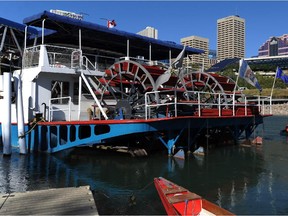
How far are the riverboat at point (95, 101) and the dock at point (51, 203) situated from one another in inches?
217

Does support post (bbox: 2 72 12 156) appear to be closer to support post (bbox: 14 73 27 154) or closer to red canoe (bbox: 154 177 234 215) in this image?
support post (bbox: 14 73 27 154)

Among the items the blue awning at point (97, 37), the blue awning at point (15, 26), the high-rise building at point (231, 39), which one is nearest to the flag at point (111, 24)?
the blue awning at point (97, 37)

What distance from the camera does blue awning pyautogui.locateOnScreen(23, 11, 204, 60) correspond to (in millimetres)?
Answer: 16438

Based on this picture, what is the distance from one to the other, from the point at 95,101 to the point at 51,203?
9346 mm

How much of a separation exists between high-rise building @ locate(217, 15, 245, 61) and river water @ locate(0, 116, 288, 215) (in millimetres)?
92236

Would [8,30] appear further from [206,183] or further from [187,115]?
[206,183]

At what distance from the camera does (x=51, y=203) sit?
21.6 feet

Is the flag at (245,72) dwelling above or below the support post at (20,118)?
above

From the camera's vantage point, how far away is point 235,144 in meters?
18.5

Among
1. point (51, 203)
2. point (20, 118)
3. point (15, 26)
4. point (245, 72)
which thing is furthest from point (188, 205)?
point (15, 26)

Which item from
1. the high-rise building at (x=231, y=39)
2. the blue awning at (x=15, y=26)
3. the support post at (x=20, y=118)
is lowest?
the support post at (x=20, y=118)

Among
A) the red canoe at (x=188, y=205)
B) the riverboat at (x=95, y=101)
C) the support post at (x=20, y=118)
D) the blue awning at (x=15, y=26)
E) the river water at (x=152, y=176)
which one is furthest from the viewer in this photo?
the blue awning at (x=15, y=26)

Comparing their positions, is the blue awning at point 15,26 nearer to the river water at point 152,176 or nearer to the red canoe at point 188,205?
the river water at point 152,176

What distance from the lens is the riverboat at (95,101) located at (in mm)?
13844
